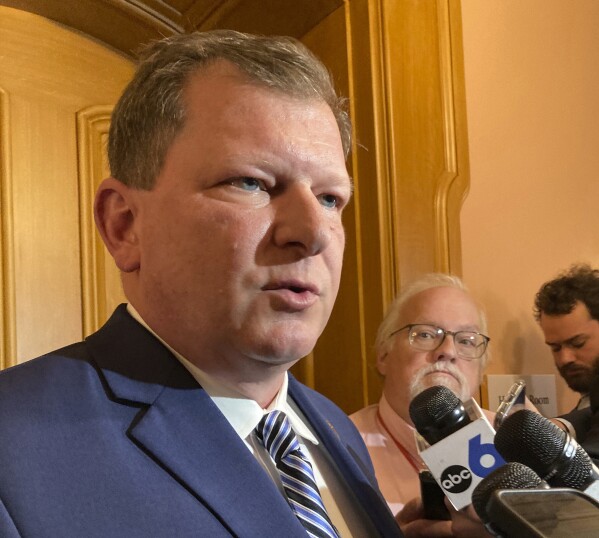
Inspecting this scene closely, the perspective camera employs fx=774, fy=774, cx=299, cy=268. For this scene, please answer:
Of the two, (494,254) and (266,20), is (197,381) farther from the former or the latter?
(494,254)

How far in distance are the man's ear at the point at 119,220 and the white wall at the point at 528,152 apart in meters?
1.85

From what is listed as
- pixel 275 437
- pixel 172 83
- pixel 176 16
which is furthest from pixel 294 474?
pixel 176 16

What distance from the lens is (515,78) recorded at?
2.75m

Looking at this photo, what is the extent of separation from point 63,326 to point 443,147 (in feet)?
4.15

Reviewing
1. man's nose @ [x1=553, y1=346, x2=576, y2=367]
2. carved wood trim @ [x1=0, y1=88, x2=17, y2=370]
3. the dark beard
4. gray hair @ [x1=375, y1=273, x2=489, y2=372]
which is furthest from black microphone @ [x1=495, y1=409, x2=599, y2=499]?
man's nose @ [x1=553, y1=346, x2=576, y2=367]

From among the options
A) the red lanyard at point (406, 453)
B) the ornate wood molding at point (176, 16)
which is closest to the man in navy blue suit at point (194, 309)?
the red lanyard at point (406, 453)

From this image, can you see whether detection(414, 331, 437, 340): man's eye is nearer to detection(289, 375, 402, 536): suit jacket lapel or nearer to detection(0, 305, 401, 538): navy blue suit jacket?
detection(289, 375, 402, 536): suit jacket lapel

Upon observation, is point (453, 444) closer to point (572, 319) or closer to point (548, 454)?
point (548, 454)

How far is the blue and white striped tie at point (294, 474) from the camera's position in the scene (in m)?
0.98

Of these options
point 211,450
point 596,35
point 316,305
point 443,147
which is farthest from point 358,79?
point 211,450

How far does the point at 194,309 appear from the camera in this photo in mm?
957

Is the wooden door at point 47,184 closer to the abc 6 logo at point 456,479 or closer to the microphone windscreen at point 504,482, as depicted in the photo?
the abc 6 logo at point 456,479

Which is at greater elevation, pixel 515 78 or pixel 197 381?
pixel 515 78

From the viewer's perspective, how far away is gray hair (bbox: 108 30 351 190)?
1009mm
